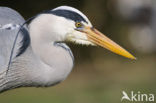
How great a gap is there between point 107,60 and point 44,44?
5157 millimetres

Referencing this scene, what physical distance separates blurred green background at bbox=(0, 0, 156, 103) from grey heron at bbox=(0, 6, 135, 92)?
9.24 ft

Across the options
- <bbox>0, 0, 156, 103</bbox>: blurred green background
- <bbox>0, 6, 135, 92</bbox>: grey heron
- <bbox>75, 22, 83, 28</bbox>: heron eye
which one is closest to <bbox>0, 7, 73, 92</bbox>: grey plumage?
<bbox>0, 6, 135, 92</bbox>: grey heron

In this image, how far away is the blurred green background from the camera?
6605mm

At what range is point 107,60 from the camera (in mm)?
8242

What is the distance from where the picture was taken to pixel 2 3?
782 centimetres

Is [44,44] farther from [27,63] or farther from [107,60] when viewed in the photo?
[107,60]

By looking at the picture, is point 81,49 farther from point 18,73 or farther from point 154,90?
point 18,73

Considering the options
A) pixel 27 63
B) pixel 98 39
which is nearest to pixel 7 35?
pixel 27 63

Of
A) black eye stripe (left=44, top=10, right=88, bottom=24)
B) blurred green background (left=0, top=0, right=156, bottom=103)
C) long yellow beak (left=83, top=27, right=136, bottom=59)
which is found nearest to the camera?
black eye stripe (left=44, top=10, right=88, bottom=24)

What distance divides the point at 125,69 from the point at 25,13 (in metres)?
2.04

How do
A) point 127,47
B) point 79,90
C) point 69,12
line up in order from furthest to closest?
point 127,47 < point 79,90 < point 69,12

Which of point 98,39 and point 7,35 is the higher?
point 7,35

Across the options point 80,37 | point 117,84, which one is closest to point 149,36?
point 117,84

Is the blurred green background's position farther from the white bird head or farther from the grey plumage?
the white bird head
